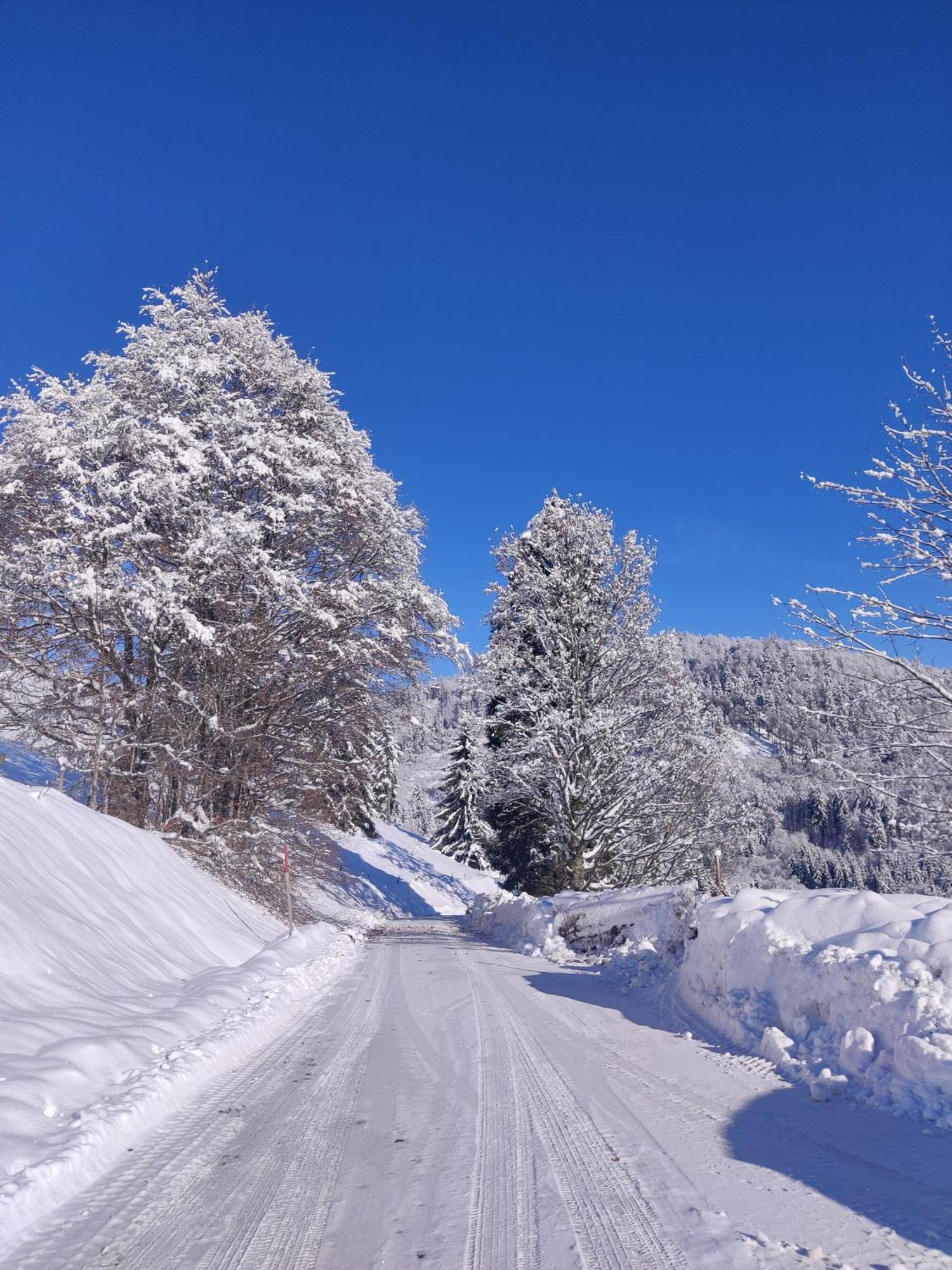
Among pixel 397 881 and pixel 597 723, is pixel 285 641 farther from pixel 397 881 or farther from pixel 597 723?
pixel 397 881

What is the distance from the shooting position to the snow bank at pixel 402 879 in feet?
92.6

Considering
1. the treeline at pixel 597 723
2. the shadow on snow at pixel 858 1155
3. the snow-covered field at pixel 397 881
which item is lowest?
the snow-covered field at pixel 397 881

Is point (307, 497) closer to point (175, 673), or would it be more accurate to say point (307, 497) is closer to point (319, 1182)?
point (175, 673)

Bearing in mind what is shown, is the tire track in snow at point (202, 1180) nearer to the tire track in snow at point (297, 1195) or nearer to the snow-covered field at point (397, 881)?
the tire track in snow at point (297, 1195)

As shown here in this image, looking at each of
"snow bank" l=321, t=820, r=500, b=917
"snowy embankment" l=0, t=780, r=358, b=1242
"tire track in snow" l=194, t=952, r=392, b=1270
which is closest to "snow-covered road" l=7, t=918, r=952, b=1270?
"tire track in snow" l=194, t=952, r=392, b=1270

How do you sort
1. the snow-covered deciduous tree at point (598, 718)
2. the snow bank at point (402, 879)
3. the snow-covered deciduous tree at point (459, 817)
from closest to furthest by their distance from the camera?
the snow-covered deciduous tree at point (598, 718) < the snow bank at point (402, 879) < the snow-covered deciduous tree at point (459, 817)

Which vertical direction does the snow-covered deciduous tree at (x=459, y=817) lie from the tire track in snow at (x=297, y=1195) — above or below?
above

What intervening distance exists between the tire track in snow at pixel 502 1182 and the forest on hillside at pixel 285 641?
577cm

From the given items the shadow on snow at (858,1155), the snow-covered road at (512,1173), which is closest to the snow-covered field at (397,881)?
the snow-covered road at (512,1173)

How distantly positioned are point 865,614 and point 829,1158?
17.0ft

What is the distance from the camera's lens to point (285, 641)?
14.7m

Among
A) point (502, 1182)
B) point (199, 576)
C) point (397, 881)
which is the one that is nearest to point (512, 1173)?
point (502, 1182)

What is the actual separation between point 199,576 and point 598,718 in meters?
8.04

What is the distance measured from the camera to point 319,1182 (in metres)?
3.36
